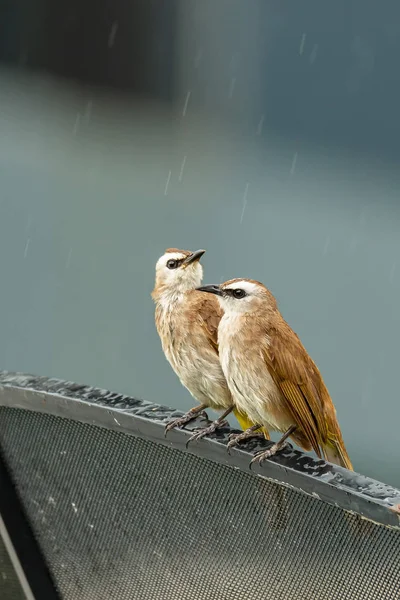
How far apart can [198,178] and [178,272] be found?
191 inches

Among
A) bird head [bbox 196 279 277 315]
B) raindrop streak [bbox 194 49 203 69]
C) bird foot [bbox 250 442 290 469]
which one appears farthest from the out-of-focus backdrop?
bird foot [bbox 250 442 290 469]

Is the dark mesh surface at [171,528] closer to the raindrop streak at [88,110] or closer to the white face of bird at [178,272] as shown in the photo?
the white face of bird at [178,272]

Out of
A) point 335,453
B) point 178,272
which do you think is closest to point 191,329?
point 178,272

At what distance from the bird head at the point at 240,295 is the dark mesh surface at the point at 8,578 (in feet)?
3.43

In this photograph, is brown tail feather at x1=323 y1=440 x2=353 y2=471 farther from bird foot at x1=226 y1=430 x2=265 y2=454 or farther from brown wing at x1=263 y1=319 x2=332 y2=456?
bird foot at x1=226 y1=430 x2=265 y2=454

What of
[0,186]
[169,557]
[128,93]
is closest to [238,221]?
[128,93]

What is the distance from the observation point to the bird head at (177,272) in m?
3.78

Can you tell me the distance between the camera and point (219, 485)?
2.47m

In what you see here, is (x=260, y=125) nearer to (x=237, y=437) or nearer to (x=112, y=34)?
(x=112, y=34)

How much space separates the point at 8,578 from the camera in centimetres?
276

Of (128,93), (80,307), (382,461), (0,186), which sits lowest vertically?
(382,461)

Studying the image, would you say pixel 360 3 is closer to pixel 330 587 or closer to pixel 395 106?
pixel 395 106

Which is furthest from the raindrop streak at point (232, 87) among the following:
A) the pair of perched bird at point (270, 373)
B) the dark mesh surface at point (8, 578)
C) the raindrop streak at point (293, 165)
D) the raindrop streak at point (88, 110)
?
the dark mesh surface at point (8, 578)

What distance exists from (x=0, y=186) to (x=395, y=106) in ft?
10.5
